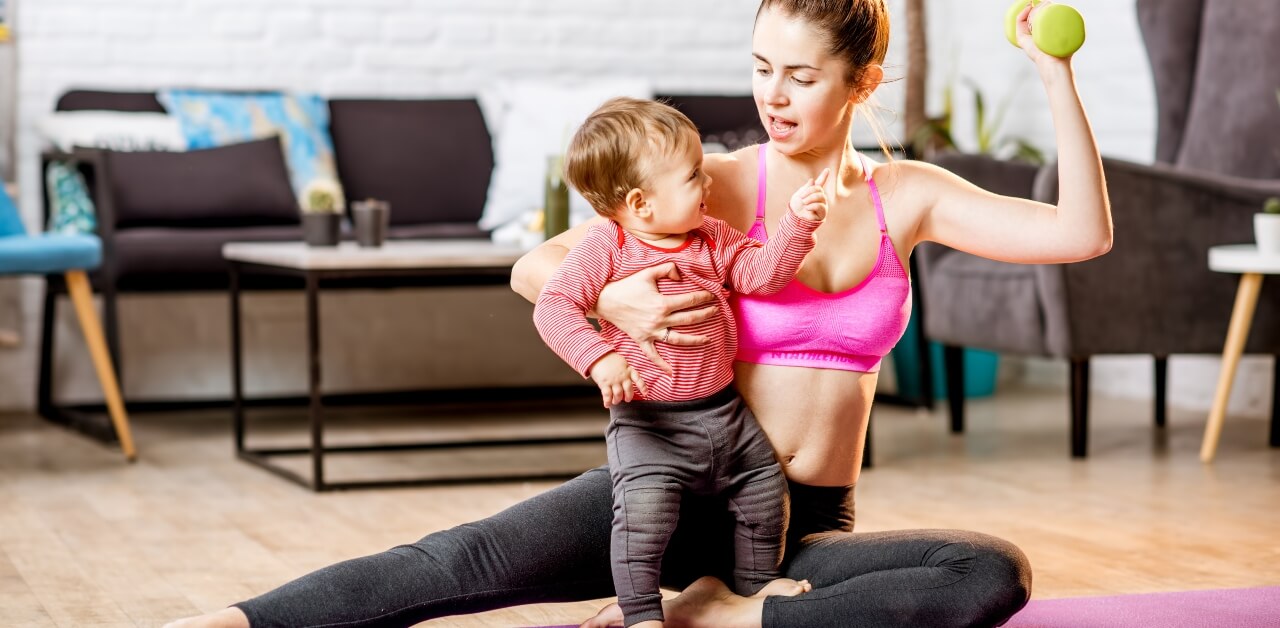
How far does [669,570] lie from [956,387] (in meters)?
2.31

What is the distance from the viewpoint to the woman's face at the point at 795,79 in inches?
64.8

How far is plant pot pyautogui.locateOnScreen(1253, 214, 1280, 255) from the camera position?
10.4ft

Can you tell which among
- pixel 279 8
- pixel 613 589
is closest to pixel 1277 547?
pixel 613 589

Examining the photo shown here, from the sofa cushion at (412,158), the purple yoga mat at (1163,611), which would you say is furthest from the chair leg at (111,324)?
the purple yoga mat at (1163,611)

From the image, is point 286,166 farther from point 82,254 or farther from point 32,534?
point 32,534

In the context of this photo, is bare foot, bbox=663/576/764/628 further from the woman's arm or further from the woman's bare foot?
the woman's arm

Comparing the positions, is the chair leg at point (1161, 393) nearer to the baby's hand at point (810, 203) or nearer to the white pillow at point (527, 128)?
the white pillow at point (527, 128)

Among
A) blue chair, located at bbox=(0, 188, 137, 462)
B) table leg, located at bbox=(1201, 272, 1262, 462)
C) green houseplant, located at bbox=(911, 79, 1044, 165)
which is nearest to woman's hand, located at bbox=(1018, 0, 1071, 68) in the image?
table leg, located at bbox=(1201, 272, 1262, 462)

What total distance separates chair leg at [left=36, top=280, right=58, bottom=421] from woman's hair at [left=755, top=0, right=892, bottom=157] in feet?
9.88

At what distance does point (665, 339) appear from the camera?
5.31ft

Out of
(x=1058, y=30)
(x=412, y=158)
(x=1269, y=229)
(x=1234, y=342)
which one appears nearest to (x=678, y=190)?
(x=1058, y=30)

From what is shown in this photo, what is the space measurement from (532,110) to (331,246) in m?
1.37

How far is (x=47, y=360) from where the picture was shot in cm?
427

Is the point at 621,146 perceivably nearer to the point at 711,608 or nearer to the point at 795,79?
the point at 795,79
